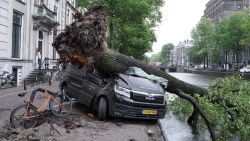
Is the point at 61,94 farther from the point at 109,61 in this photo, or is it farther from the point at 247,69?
the point at 247,69

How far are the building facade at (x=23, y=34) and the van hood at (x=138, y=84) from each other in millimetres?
9248

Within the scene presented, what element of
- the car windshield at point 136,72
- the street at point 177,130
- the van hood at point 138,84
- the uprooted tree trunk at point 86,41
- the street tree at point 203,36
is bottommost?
the street at point 177,130

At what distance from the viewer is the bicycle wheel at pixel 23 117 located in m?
9.36

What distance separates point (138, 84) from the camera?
11703mm

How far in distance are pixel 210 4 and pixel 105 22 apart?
12678 centimetres

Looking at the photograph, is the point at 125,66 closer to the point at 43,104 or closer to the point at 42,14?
the point at 43,104

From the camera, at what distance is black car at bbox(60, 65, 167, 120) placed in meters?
11.2

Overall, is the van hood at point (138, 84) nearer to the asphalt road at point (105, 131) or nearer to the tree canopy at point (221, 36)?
the asphalt road at point (105, 131)

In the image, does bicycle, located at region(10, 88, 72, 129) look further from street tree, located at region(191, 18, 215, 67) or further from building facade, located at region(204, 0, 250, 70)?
street tree, located at region(191, 18, 215, 67)

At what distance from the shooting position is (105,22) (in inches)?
402

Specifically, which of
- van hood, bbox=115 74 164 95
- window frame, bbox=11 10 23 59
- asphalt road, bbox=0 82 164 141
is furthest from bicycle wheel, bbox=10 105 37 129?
window frame, bbox=11 10 23 59

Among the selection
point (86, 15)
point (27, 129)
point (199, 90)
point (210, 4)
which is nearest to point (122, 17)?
point (199, 90)

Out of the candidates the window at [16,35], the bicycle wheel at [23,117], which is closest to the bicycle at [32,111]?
the bicycle wheel at [23,117]

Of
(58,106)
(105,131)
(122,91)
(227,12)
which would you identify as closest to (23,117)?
(58,106)
